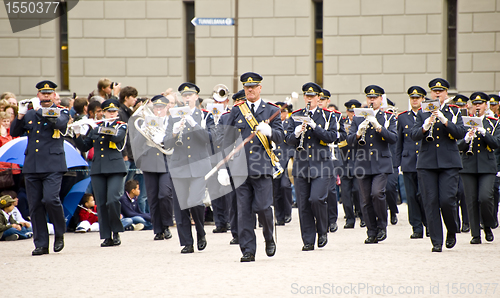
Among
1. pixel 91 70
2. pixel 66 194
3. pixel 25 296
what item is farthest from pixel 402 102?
pixel 25 296

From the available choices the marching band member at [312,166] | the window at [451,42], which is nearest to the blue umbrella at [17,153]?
the marching band member at [312,166]

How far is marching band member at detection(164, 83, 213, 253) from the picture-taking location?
9578mm

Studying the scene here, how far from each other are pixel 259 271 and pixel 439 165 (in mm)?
2878

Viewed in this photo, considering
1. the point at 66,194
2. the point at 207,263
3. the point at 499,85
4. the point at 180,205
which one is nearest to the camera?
the point at 207,263

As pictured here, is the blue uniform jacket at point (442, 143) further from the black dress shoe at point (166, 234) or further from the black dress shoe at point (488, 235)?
the black dress shoe at point (166, 234)

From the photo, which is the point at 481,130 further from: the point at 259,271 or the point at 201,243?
the point at 259,271

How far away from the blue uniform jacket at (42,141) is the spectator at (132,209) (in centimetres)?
314

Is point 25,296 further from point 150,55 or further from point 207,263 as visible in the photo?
point 150,55

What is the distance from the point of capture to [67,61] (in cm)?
1992

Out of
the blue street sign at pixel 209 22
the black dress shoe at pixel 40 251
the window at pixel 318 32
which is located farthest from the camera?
the window at pixel 318 32

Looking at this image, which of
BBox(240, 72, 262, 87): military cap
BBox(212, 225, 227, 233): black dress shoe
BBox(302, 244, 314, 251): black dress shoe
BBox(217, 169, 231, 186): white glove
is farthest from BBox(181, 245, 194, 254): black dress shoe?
BBox(212, 225, 227, 233): black dress shoe

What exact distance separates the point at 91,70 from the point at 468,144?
12.1 meters

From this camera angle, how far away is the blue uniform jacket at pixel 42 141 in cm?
946

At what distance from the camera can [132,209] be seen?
508 inches
